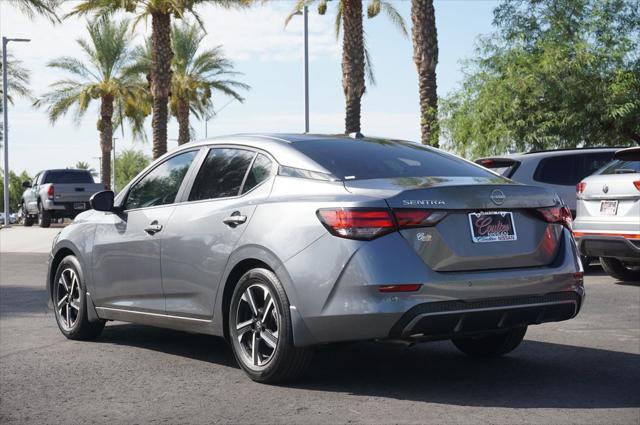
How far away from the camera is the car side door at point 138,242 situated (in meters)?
7.43

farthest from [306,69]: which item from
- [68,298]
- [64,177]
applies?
[68,298]

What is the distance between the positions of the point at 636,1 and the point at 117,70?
24.8 m

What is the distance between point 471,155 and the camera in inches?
1125

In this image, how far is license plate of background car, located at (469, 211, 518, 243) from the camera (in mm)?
6008

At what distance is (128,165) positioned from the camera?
126 metres

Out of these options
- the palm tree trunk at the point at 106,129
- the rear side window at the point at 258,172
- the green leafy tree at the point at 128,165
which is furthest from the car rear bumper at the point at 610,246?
the green leafy tree at the point at 128,165

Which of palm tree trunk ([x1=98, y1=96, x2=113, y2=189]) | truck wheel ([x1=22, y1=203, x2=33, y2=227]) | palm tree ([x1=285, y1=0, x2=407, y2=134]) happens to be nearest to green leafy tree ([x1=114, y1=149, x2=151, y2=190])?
palm tree trunk ([x1=98, y1=96, x2=113, y2=189])

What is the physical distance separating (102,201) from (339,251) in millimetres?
2831

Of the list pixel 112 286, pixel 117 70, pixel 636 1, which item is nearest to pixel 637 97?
pixel 636 1

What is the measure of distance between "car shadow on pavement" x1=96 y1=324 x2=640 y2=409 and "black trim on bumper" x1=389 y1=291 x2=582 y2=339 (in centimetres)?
42

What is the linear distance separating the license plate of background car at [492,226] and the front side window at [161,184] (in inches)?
97.1

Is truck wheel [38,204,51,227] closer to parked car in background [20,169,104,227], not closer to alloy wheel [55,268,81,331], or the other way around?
parked car in background [20,169,104,227]

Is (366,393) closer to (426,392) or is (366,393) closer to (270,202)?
(426,392)

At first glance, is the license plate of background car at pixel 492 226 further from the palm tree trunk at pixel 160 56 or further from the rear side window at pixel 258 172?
the palm tree trunk at pixel 160 56
